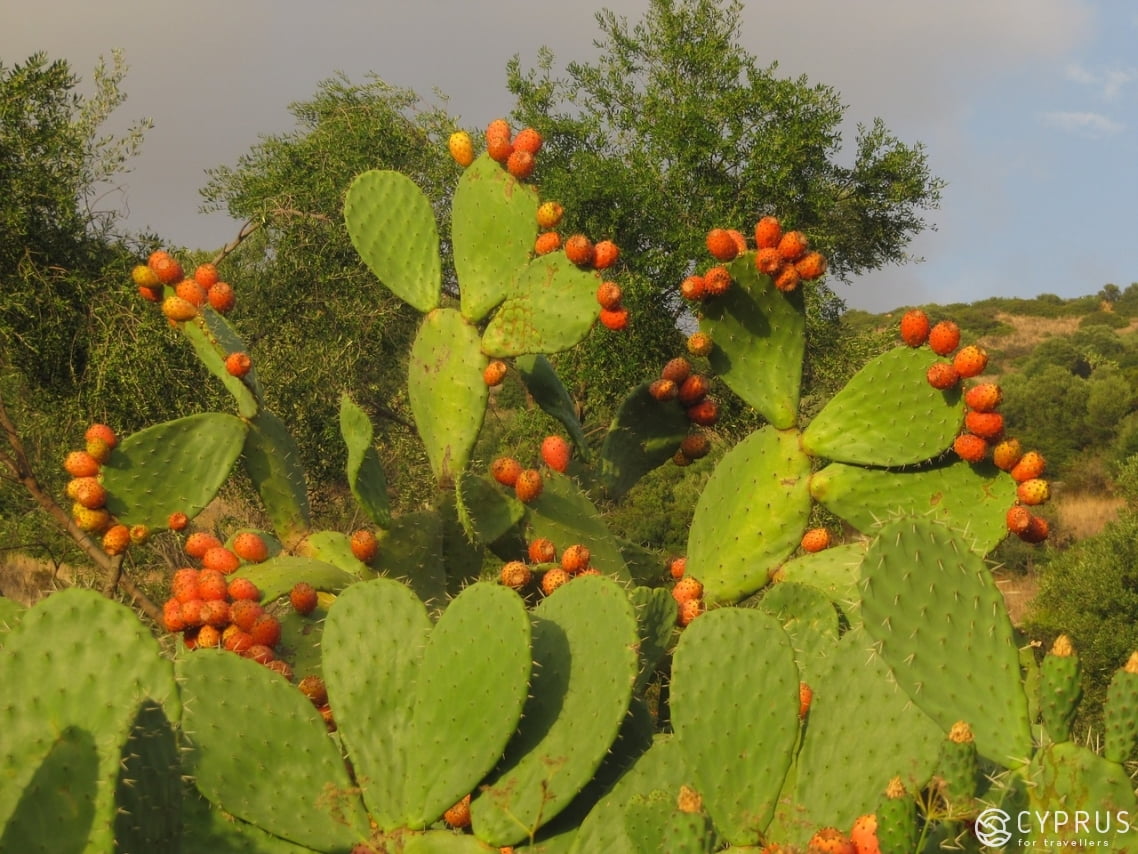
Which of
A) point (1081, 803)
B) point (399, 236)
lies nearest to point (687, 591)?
point (1081, 803)

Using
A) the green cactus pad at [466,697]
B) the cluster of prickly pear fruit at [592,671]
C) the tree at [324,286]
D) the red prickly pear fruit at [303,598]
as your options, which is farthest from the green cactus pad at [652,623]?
the tree at [324,286]

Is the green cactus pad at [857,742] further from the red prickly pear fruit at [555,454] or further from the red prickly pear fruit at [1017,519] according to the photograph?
the red prickly pear fruit at [555,454]

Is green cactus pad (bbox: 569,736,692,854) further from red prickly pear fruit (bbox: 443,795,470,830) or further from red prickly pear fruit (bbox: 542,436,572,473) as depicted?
red prickly pear fruit (bbox: 542,436,572,473)

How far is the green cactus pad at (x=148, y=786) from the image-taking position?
163cm

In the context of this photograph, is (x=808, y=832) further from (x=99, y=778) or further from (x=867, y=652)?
(x=99, y=778)

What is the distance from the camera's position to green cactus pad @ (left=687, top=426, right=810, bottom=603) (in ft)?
11.0

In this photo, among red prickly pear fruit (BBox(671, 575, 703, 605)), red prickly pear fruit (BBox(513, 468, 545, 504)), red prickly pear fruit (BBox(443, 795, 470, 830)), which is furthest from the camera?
red prickly pear fruit (BBox(513, 468, 545, 504))

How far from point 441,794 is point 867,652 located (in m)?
0.85

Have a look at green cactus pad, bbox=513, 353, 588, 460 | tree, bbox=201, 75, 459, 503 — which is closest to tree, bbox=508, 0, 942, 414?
tree, bbox=201, 75, 459, 503

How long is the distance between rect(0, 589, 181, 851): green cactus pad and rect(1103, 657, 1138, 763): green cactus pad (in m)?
1.46

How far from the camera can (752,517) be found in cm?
338

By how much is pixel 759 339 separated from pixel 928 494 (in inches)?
26.6

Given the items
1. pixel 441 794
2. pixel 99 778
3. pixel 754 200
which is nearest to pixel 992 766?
pixel 441 794

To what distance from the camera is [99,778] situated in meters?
1.57
